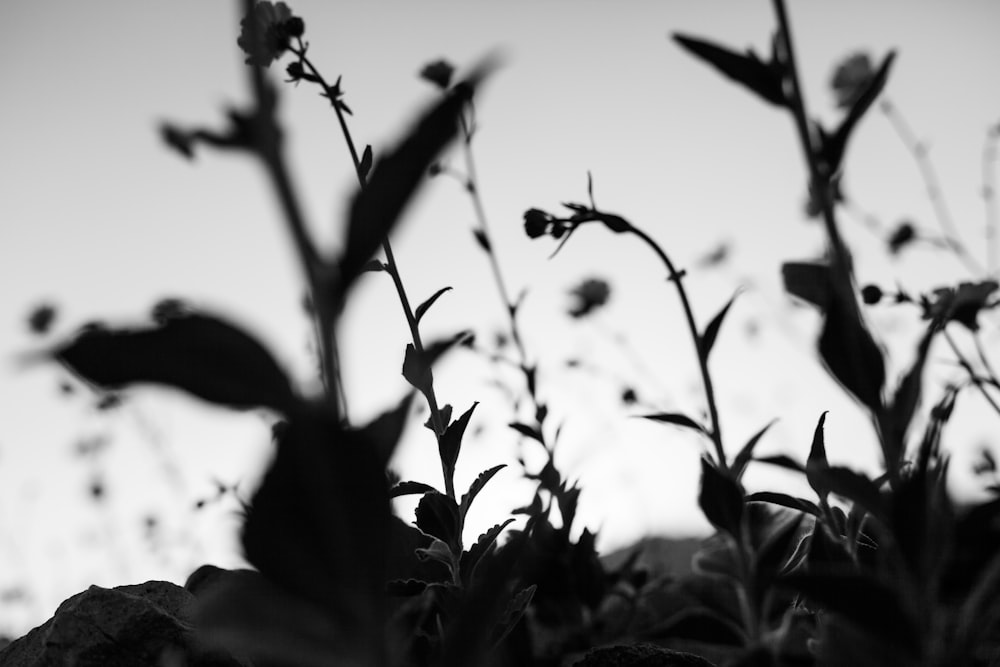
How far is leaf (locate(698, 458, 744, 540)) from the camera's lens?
73 cm

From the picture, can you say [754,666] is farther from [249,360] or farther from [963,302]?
[963,302]

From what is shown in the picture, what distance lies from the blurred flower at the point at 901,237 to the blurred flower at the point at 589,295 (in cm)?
101

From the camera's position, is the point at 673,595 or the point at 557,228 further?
the point at 673,595

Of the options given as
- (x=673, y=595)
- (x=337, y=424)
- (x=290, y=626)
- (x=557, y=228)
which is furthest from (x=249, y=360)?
(x=673, y=595)

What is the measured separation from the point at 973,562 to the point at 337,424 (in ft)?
1.74

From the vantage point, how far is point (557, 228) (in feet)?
3.74

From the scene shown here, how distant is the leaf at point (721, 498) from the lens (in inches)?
28.7

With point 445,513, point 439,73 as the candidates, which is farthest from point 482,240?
point 445,513

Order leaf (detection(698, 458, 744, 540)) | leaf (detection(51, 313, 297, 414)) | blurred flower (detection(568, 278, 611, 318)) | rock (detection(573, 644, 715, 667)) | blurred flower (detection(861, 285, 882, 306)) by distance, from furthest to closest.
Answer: blurred flower (detection(568, 278, 611, 318)) → blurred flower (detection(861, 285, 882, 306)) → rock (detection(573, 644, 715, 667)) → leaf (detection(698, 458, 744, 540)) → leaf (detection(51, 313, 297, 414))

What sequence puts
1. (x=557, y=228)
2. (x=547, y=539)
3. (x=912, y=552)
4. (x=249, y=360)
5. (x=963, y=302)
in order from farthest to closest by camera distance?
1. (x=547, y=539)
2. (x=963, y=302)
3. (x=557, y=228)
4. (x=912, y=552)
5. (x=249, y=360)

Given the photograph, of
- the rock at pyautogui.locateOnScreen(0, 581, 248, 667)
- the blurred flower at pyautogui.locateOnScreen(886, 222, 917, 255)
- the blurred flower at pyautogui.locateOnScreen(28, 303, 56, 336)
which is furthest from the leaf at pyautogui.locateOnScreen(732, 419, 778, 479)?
the blurred flower at pyautogui.locateOnScreen(28, 303, 56, 336)

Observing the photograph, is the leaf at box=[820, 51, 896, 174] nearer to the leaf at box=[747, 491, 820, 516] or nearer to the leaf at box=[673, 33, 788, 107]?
the leaf at box=[673, 33, 788, 107]

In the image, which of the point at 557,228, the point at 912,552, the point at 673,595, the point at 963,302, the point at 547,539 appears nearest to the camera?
the point at 912,552

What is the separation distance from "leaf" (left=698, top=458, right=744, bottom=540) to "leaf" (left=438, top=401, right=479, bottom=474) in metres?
0.38
